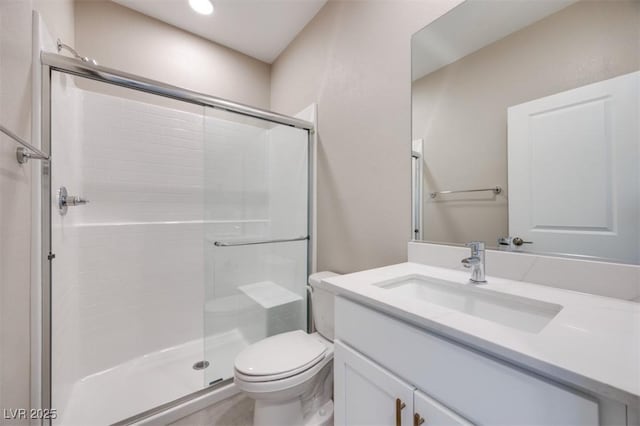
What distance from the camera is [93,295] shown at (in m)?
1.67

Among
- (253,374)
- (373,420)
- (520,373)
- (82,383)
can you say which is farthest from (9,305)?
(520,373)

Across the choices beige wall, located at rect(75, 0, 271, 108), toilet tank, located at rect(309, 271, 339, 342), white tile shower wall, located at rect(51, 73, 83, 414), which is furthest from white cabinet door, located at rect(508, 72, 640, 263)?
beige wall, located at rect(75, 0, 271, 108)

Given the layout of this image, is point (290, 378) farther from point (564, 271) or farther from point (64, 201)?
point (64, 201)

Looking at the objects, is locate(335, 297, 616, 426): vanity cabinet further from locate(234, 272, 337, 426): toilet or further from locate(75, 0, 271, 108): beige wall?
locate(75, 0, 271, 108): beige wall

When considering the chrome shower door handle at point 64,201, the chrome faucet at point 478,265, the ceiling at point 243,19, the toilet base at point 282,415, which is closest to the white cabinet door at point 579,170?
the chrome faucet at point 478,265

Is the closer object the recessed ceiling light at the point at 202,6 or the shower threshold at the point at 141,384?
the shower threshold at the point at 141,384

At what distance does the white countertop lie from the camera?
1.24 ft

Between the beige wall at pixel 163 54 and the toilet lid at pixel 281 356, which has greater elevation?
the beige wall at pixel 163 54

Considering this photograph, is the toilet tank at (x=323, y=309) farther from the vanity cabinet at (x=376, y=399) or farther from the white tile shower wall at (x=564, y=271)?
the white tile shower wall at (x=564, y=271)

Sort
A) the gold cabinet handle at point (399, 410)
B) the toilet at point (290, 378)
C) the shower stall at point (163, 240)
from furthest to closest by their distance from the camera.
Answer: the shower stall at point (163, 240) → the toilet at point (290, 378) → the gold cabinet handle at point (399, 410)

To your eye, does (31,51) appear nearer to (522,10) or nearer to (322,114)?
(322,114)

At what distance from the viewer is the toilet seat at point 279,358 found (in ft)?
3.54

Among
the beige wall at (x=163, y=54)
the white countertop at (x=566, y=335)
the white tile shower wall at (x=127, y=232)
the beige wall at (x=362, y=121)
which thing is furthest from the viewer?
the beige wall at (x=163, y=54)

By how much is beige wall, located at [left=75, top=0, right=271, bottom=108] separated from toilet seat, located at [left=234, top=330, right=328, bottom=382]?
2073 millimetres
